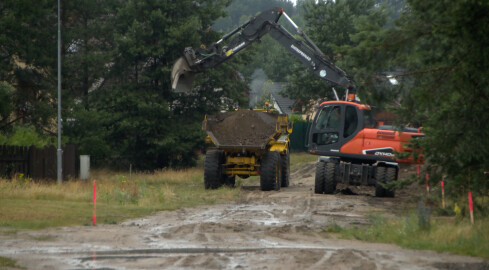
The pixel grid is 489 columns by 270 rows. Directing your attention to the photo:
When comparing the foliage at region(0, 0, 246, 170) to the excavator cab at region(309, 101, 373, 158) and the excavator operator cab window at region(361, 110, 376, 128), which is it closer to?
the excavator cab at region(309, 101, 373, 158)

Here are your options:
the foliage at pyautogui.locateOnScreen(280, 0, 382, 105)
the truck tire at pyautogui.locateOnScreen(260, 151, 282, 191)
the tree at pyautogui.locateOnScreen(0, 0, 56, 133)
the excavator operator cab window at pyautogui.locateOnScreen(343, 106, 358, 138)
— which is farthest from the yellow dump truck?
the foliage at pyautogui.locateOnScreen(280, 0, 382, 105)

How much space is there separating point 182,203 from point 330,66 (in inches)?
316

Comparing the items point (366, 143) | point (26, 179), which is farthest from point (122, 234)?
point (26, 179)

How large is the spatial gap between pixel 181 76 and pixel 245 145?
12.1 feet

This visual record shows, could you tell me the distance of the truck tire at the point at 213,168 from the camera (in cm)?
2495

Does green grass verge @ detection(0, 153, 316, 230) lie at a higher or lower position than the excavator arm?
lower

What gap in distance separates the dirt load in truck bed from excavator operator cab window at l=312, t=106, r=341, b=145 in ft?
6.66

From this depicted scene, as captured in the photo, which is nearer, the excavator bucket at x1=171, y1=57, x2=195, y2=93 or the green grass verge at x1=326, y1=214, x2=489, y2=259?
the green grass verge at x1=326, y1=214, x2=489, y2=259

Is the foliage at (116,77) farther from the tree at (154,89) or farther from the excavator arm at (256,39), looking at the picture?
the excavator arm at (256,39)

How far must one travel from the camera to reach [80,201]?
21.1 meters

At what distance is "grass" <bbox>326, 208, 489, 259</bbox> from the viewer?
12.3m

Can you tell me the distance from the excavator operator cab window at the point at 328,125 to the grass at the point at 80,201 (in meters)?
3.42

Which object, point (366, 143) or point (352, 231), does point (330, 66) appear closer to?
point (366, 143)

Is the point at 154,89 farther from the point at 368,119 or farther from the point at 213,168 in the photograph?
the point at 368,119
